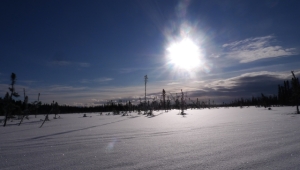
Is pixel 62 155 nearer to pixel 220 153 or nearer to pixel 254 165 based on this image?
pixel 220 153

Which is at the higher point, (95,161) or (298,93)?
(298,93)

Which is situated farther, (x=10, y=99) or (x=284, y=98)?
(x=284, y=98)

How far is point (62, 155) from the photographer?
492cm

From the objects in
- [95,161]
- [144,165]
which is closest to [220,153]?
[144,165]

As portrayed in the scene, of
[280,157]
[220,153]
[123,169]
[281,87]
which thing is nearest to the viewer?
[123,169]

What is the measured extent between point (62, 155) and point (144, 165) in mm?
2568

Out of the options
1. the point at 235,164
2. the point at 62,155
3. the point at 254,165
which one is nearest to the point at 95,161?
the point at 62,155

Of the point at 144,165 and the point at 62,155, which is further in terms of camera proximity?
the point at 62,155

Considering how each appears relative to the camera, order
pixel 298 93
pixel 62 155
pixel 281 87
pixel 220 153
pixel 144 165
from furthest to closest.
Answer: pixel 281 87, pixel 298 93, pixel 62 155, pixel 220 153, pixel 144 165

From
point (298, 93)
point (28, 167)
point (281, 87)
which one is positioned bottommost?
point (28, 167)

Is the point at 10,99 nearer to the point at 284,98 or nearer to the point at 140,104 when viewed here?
the point at 140,104

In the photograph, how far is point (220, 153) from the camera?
15.2 feet

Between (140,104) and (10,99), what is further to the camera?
(140,104)

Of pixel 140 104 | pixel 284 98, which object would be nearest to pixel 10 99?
pixel 140 104
